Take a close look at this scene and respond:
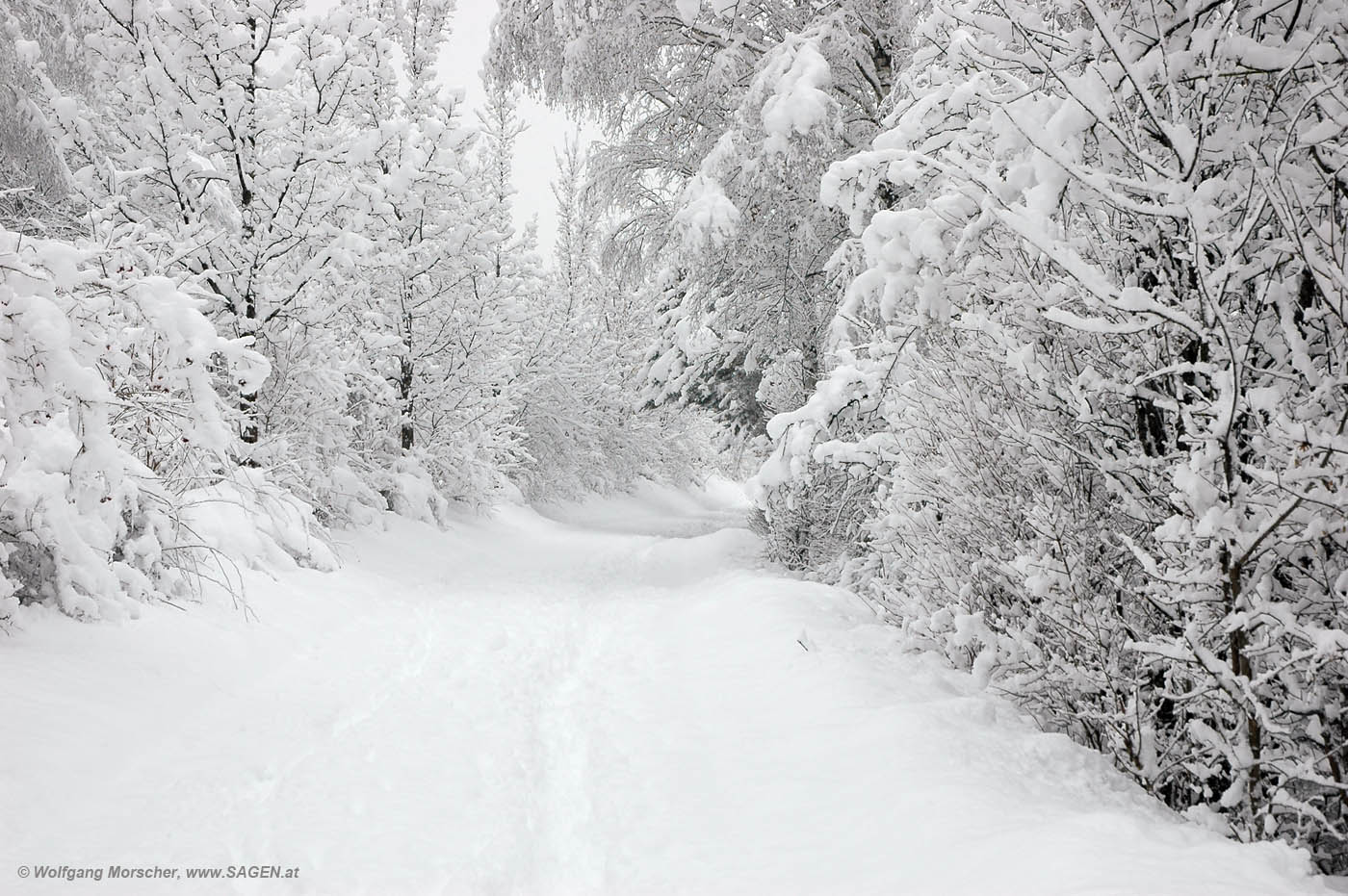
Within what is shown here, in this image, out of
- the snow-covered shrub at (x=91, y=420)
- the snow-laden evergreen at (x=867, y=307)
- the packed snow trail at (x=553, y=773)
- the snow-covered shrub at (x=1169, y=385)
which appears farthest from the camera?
the snow-covered shrub at (x=91, y=420)

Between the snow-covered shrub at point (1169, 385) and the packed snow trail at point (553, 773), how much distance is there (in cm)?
43

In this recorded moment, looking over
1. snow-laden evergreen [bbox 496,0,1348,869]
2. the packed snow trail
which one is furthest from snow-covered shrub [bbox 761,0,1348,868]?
the packed snow trail

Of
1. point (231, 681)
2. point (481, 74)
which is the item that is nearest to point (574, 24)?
point (481, 74)

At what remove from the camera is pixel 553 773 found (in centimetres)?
407

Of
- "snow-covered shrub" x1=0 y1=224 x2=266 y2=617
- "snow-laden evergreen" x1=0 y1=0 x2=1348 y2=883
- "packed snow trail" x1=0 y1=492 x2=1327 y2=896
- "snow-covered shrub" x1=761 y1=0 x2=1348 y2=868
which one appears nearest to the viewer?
"snow-covered shrub" x1=761 y1=0 x2=1348 y2=868

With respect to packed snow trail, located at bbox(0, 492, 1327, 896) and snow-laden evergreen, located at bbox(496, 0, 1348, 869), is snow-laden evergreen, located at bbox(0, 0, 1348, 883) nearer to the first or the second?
snow-laden evergreen, located at bbox(496, 0, 1348, 869)

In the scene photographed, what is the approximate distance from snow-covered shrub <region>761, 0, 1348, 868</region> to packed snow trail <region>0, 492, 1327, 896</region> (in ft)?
1.40

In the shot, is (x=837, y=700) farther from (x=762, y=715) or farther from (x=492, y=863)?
(x=492, y=863)

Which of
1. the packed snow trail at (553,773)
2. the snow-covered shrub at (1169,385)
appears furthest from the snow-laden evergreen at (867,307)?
the packed snow trail at (553,773)

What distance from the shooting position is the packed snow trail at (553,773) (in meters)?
2.81

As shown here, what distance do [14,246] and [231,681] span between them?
2.64 m

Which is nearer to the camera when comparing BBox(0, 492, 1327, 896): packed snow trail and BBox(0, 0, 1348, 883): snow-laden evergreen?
BBox(0, 0, 1348, 883): snow-laden evergreen

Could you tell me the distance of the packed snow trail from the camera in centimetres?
281

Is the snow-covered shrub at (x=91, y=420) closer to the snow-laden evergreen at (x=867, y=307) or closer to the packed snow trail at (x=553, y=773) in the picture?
the snow-laden evergreen at (x=867, y=307)
